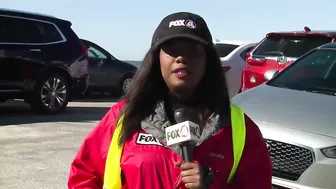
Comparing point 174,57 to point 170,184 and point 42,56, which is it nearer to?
point 170,184

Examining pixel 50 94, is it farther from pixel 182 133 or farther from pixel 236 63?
pixel 182 133

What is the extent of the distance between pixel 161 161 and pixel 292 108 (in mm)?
3029

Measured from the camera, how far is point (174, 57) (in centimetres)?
201

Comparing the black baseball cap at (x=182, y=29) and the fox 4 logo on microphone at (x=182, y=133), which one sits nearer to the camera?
the fox 4 logo on microphone at (x=182, y=133)

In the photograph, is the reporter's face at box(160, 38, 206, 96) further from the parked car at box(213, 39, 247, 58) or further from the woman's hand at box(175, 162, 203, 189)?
the parked car at box(213, 39, 247, 58)

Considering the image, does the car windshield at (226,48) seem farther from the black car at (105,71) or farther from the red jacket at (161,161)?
the red jacket at (161,161)

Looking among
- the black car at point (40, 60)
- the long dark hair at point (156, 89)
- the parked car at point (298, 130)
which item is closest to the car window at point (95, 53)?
the black car at point (40, 60)

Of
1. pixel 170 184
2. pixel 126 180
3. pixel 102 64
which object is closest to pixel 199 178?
pixel 170 184

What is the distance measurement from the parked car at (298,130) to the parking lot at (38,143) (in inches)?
81.4

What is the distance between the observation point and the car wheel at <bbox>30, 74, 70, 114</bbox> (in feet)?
33.1

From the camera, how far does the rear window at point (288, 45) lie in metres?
9.12

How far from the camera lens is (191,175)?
1.79 m

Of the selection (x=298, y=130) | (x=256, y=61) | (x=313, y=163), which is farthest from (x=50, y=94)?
(x=313, y=163)

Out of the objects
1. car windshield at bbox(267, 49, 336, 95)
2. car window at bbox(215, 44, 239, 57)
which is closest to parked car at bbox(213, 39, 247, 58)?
car window at bbox(215, 44, 239, 57)
